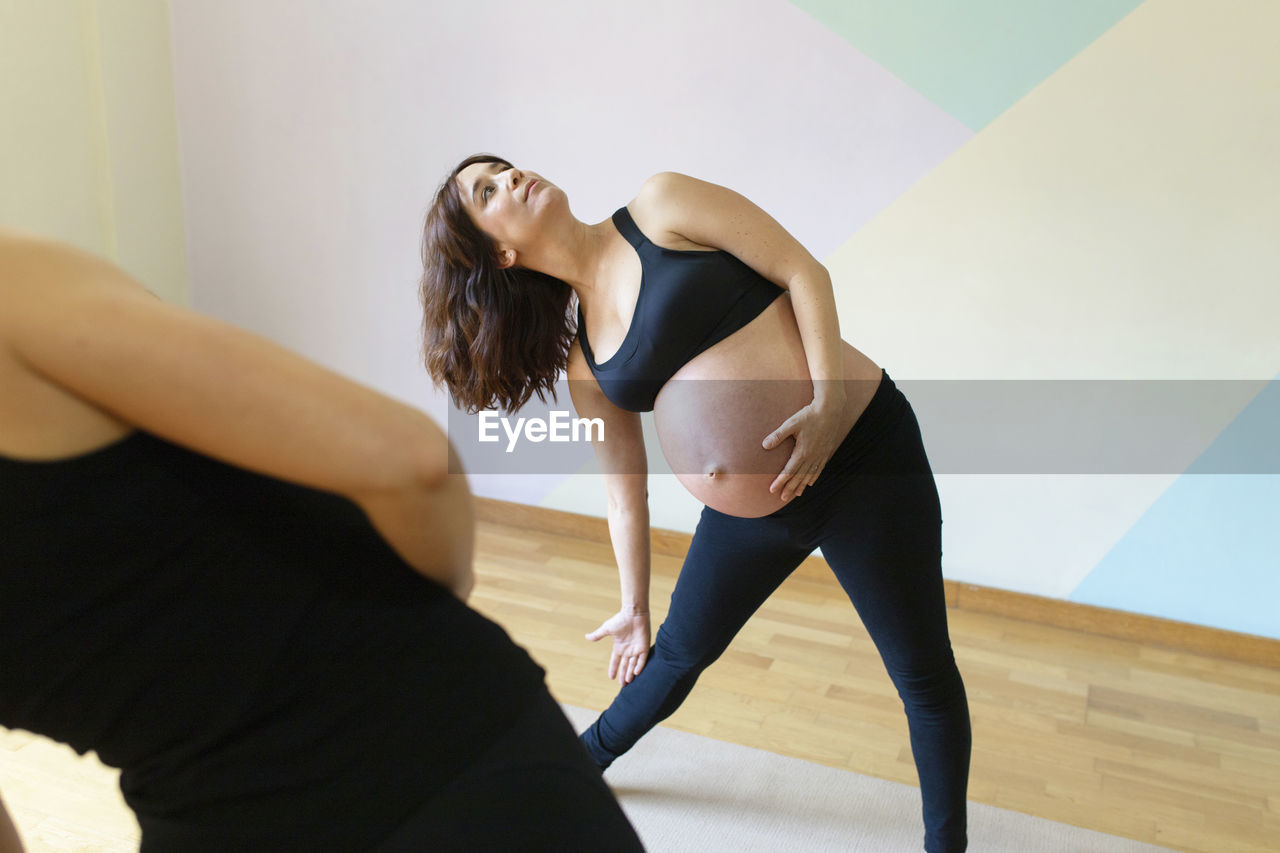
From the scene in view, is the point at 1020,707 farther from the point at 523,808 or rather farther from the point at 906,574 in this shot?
the point at 523,808

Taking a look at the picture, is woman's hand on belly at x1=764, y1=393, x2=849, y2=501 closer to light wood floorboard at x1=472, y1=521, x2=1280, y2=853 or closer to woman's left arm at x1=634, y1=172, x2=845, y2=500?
woman's left arm at x1=634, y1=172, x2=845, y2=500

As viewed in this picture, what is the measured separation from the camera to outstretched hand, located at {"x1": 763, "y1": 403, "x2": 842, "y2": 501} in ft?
4.73

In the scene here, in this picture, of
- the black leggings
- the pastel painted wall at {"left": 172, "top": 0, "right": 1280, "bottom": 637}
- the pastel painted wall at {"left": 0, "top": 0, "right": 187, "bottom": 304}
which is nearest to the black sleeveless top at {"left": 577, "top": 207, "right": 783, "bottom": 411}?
the black leggings

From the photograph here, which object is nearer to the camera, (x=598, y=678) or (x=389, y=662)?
(x=389, y=662)

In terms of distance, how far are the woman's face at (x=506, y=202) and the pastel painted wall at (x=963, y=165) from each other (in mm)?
1354

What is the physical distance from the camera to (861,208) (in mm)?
2723

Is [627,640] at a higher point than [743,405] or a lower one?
lower

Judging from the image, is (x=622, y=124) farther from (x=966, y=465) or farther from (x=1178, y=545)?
(x=1178, y=545)

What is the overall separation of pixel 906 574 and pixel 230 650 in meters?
1.16

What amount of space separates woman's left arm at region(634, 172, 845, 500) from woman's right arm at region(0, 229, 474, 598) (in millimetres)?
962

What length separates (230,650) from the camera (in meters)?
0.58

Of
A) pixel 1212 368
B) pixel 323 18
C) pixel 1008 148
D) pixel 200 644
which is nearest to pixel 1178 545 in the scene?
pixel 1212 368

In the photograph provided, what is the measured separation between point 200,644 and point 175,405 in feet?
0.53

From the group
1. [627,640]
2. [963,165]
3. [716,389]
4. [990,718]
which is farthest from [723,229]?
[990,718]
